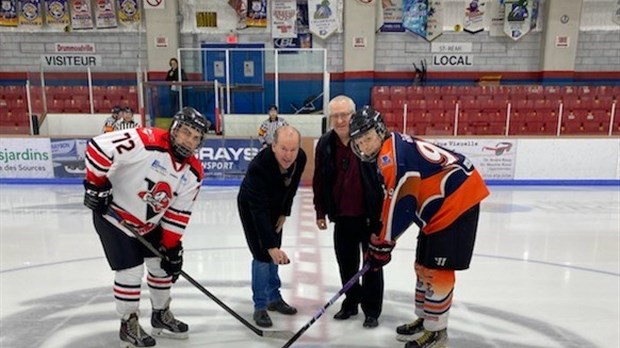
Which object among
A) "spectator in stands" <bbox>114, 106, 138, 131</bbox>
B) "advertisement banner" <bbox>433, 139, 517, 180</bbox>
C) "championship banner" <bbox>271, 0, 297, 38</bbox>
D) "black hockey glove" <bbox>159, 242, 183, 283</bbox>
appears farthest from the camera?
"championship banner" <bbox>271, 0, 297, 38</bbox>

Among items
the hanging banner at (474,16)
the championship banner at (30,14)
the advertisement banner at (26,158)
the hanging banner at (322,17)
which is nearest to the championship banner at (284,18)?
the hanging banner at (322,17)

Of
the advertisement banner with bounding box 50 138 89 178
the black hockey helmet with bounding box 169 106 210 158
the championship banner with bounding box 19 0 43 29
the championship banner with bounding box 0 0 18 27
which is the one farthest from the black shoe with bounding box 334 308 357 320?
the championship banner with bounding box 0 0 18 27

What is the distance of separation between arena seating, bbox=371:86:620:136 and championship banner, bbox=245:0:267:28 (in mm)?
2755

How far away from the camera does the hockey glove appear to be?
7.25 feet

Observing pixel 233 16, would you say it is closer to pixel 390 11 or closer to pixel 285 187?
pixel 390 11

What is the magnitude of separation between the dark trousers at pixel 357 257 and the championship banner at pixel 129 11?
9285mm

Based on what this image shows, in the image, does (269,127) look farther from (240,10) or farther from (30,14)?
(30,14)

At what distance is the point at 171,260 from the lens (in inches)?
92.7

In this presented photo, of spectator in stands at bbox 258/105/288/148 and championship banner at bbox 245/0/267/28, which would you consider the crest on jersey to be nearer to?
spectator in stands at bbox 258/105/288/148

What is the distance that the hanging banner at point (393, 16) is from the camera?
10.4 meters

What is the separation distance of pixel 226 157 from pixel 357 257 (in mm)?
4711

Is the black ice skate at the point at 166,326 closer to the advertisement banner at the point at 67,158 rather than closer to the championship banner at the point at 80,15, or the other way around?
the advertisement banner at the point at 67,158

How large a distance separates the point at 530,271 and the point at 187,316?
2441mm

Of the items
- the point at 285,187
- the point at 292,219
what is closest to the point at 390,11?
the point at 292,219
